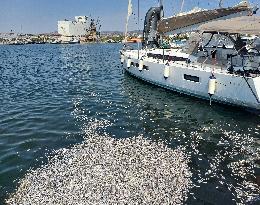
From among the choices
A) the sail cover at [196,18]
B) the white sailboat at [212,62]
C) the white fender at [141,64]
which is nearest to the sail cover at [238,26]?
the white sailboat at [212,62]

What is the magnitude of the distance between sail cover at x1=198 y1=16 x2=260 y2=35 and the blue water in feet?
16.2

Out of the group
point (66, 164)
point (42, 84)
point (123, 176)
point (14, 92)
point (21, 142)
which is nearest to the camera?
point (123, 176)

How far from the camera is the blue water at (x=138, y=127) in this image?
11883 millimetres

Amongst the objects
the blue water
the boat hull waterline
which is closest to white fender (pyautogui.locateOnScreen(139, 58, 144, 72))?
the boat hull waterline

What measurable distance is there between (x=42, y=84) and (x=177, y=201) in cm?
2474

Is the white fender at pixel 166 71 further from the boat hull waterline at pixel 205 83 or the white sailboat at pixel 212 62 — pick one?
the boat hull waterline at pixel 205 83

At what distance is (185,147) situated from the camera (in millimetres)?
14609

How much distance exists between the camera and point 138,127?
57.6 feet

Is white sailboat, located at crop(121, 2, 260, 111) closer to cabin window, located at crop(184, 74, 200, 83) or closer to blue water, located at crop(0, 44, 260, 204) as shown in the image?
cabin window, located at crop(184, 74, 200, 83)

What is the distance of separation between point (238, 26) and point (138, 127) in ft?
32.0

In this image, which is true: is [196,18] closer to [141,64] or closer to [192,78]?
[141,64]

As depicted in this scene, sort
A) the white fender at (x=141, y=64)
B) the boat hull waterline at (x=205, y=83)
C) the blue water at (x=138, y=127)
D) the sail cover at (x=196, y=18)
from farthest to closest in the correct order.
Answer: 1. the white fender at (x=141, y=64)
2. the sail cover at (x=196, y=18)
3. the boat hull waterline at (x=205, y=83)
4. the blue water at (x=138, y=127)

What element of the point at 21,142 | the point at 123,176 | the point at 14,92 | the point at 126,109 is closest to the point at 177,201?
the point at 123,176

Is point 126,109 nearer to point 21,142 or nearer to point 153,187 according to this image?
point 21,142
